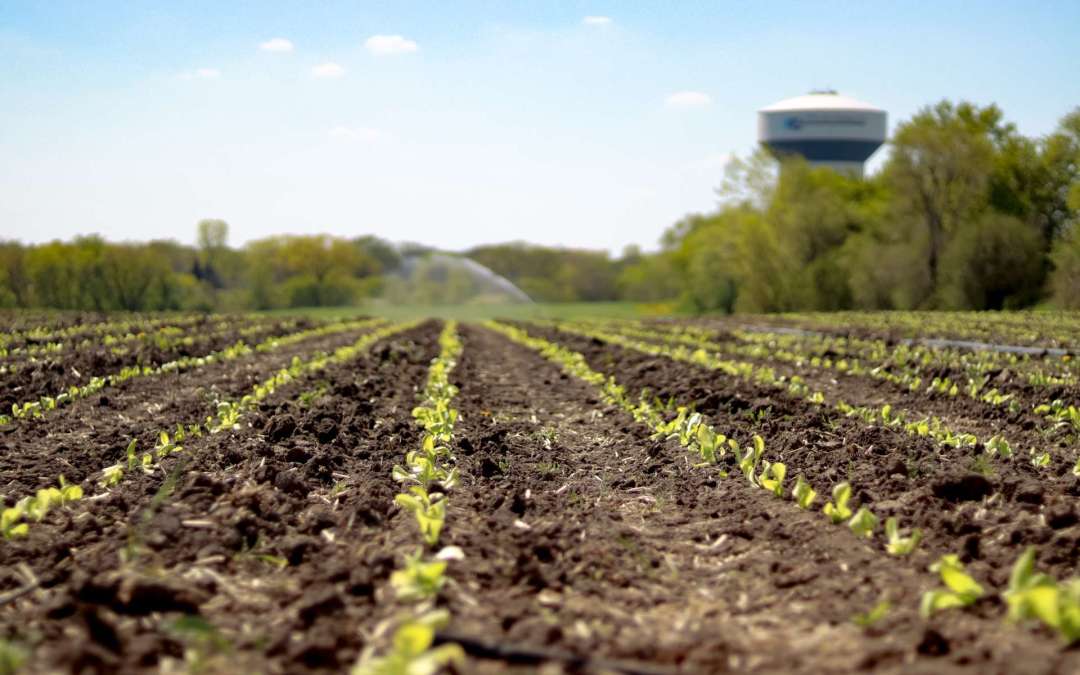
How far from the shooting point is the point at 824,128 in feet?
254

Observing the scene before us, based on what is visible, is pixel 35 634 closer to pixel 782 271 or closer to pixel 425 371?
pixel 425 371

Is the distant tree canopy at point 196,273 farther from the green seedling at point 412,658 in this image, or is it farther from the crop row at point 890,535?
the green seedling at point 412,658

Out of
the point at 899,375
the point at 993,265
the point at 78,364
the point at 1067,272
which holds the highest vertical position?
the point at 993,265

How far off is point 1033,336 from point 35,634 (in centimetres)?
1777

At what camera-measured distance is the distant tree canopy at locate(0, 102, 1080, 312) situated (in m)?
35.0

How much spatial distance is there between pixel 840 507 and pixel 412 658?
2.70 meters

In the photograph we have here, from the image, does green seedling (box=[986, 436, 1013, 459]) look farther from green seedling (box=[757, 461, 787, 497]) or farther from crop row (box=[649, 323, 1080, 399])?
crop row (box=[649, 323, 1080, 399])

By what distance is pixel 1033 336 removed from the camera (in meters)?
17.3

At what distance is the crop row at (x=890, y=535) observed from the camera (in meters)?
2.92

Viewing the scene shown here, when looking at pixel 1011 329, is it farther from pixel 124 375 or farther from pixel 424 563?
pixel 424 563

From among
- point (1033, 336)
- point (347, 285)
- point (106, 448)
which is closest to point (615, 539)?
point (106, 448)

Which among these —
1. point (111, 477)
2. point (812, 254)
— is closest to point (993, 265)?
point (812, 254)

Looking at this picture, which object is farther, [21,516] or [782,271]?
[782,271]

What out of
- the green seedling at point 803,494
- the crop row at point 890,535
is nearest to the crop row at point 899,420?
the crop row at point 890,535
